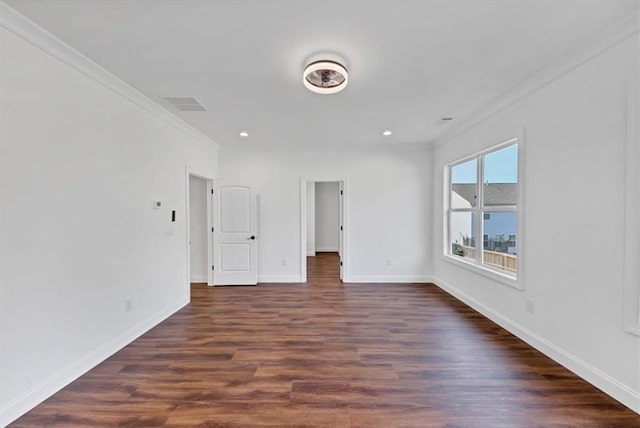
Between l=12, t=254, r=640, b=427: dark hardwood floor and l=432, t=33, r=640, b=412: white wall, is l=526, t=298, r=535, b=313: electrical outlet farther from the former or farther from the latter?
l=12, t=254, r=640, b=427: dark hardwood floor

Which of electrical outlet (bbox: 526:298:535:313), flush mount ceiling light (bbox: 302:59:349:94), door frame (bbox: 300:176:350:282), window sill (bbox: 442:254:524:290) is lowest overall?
electrical outlet (bbox: 526:298:535:313)

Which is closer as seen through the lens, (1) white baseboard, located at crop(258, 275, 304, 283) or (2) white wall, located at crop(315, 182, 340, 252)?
(1) white baseboard, located at crop(258, 275, 304, 283)

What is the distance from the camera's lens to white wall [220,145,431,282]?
17.3 feet

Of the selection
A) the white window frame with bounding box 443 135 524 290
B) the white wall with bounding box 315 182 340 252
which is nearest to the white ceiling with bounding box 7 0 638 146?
the white window frame with bounding box 443 135 524 290

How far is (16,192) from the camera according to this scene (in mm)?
1802

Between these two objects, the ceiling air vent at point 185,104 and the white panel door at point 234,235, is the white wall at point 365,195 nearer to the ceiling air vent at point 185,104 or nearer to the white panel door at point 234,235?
the white panel door at point 234,235

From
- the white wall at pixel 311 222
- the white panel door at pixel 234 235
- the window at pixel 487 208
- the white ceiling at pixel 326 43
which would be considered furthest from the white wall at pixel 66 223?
the white wall at pixel 311 222

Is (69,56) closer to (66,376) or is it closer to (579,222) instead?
(66,376)

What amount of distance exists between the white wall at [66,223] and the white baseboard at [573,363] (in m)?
3.93

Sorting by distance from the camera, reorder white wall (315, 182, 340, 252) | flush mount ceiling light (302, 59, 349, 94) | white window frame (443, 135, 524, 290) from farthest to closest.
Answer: white wall (315, 182, 340, 252) < white window frame (443, 135, 524, 290) < flush mount ceiling light (302, 59, 349, 94)

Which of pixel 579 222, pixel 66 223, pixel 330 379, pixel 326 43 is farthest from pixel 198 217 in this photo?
pixel 579 222

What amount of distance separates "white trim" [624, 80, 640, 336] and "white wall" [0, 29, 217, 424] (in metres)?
3.94

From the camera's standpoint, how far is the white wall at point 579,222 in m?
1.94

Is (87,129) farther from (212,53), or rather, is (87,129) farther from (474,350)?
(474,350)
